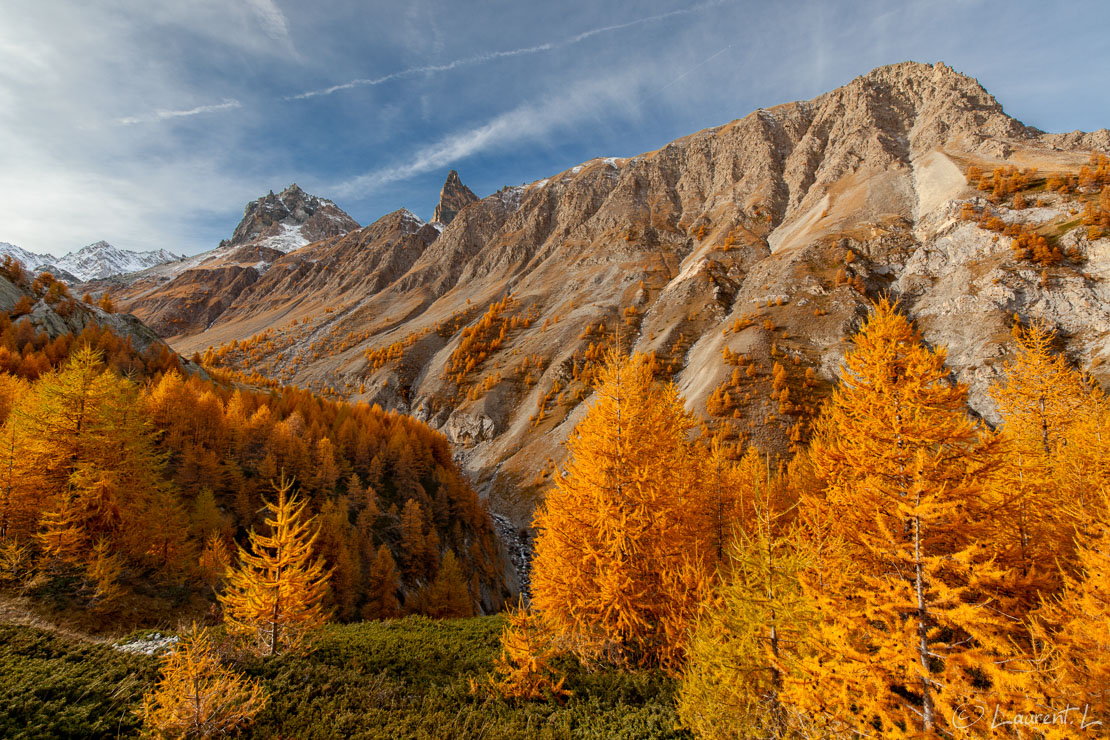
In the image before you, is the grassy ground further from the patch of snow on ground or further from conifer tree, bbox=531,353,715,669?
conifer tree, bbox=531,353,715,669

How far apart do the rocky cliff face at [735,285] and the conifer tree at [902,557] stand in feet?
155

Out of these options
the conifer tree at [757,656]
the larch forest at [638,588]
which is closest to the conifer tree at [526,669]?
the larch forest at [638,588]

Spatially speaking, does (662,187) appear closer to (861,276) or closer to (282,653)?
(861,276)

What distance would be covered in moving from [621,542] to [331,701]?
30.0 feet

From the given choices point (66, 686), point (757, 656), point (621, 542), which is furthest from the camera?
point (621, 542)

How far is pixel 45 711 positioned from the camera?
858 cm

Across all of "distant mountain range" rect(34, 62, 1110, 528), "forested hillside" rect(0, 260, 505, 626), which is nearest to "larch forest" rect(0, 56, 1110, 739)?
"forested hillside" rect(0, 260, 505, 626)

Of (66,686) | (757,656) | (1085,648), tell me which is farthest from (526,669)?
(1085,648)

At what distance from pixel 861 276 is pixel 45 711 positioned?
109337 millimetres

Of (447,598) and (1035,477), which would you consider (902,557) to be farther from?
(447,598)

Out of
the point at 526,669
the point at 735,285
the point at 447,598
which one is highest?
the point at 735,285

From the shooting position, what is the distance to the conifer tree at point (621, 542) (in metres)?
11.7

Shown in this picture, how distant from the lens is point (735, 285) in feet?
359

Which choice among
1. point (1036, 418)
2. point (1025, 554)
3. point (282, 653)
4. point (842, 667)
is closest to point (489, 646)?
point (282, 653)
